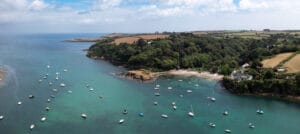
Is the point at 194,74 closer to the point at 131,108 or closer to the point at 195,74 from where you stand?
the point at 195,74

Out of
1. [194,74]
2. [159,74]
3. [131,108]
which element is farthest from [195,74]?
[131,108]

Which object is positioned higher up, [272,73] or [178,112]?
[272,73]

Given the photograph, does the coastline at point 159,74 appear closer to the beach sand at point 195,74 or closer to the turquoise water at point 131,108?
the beach sand at point 195,74

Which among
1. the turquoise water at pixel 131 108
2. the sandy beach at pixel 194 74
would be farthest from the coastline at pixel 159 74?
the turquoise water at pixel 131 108

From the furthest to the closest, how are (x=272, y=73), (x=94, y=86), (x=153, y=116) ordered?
(x=94, y=86)
(x=272, y=73)
(x=153, y=116)

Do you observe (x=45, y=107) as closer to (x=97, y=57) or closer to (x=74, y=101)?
(x=74, y=101)

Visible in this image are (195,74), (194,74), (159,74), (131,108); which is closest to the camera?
(131,108)

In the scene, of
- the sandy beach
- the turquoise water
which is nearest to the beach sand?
the sandy beach

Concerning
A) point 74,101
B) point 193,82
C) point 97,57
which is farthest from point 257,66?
point 97,57

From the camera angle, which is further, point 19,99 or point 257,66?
point 257,66
